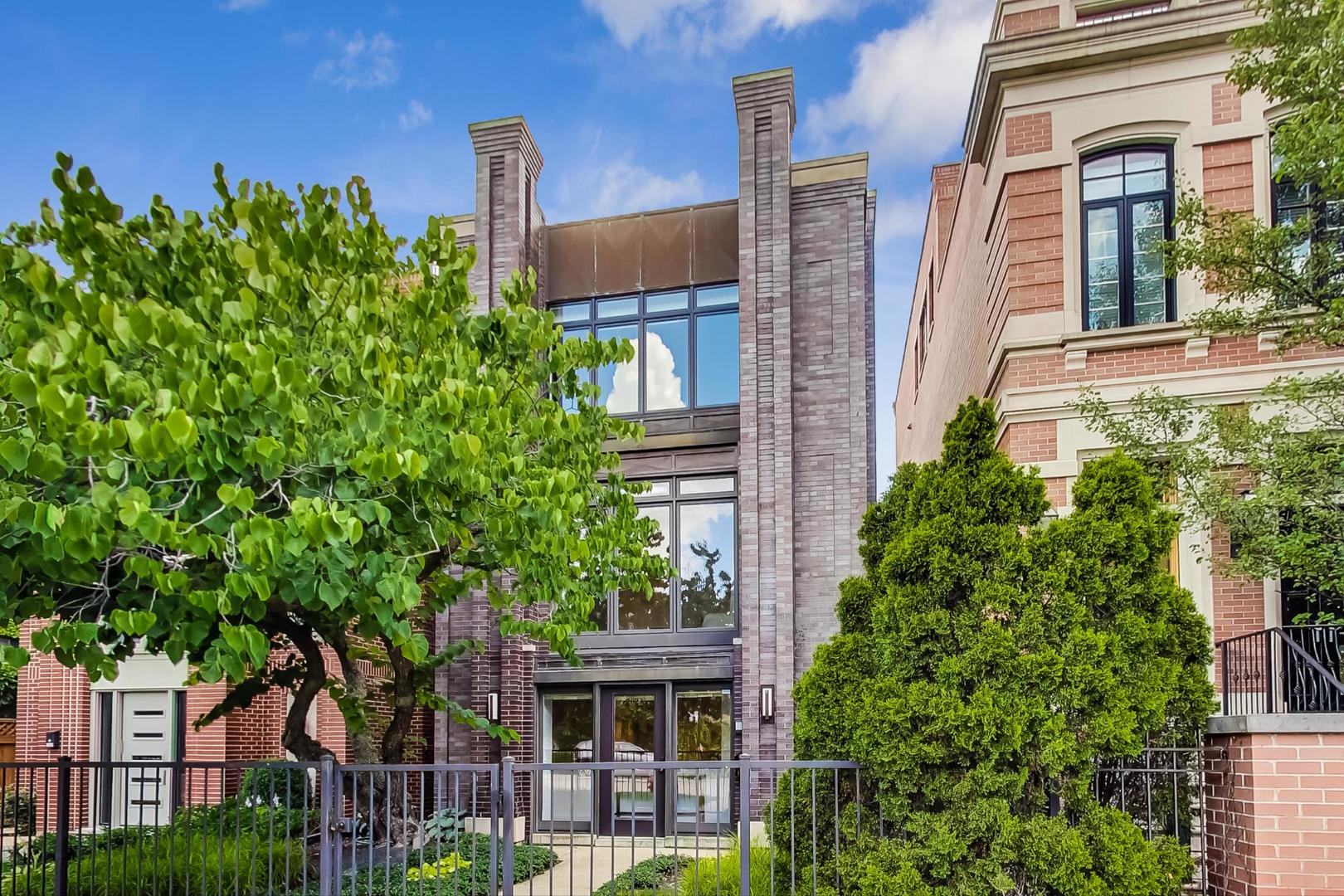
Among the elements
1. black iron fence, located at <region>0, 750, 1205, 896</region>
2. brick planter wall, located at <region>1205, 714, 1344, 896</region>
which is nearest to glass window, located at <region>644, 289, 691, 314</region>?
black iron fence, located at <region>0, 750, 1205, 896</region>

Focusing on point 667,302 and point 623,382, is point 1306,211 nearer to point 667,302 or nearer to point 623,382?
point 667,302

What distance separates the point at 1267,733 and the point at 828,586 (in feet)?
30.5

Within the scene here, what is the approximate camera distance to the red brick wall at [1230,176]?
33.8 ft

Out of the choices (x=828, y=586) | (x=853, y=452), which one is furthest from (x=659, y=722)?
(x=853, y=452)

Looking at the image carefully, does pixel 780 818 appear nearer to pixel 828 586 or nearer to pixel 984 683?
pixel 984 683

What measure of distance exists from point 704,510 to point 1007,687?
33.1 ft

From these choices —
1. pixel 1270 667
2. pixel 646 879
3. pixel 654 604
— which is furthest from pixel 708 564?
pixel 1270 667

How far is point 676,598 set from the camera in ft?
50.9

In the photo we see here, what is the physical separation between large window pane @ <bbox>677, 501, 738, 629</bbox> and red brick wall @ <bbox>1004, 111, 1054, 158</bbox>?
23.0ft

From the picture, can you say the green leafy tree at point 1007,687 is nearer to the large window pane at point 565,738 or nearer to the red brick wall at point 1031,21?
the red brick wall at point 1031,21

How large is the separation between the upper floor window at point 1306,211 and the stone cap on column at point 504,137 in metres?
11.6

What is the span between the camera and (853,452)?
48.7 ft

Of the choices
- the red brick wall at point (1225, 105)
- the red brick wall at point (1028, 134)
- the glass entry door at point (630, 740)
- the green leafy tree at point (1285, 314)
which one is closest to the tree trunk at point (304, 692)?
the green leafy tree at point (1285, 314)

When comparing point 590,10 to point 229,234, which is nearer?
point 229,234
